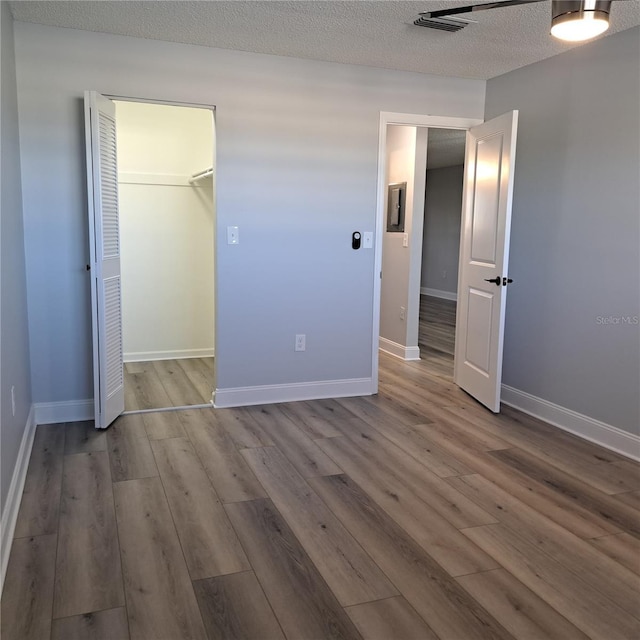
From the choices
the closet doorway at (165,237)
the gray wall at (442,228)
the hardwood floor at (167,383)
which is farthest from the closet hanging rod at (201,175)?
the gray wall at (442,228)

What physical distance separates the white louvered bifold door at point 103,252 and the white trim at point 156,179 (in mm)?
1627

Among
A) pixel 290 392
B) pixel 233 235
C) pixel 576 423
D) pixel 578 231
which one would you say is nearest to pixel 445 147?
pixel 578 231

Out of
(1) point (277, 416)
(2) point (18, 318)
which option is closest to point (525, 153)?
(1) point (277, 416)

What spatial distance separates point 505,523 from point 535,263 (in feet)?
6.76

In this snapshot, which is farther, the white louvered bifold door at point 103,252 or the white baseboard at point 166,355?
the white baseboard at point 166,355

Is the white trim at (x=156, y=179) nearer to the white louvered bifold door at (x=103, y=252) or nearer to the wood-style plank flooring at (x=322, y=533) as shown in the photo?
the white louvered bifold door at (x=103, y=252)

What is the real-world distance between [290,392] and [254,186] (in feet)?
4.86

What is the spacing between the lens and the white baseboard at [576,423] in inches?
133

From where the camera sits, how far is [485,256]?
13.7 feet

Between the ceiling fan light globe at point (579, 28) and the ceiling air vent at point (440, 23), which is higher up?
the ceiling air vent at point (440, 23)

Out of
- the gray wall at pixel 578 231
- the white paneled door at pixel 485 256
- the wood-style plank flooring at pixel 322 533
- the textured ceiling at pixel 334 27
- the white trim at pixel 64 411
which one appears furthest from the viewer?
the white paneled door at pixel 485 256

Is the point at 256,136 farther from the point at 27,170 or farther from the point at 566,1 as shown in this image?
the point at 566,1

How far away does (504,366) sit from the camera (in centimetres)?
438

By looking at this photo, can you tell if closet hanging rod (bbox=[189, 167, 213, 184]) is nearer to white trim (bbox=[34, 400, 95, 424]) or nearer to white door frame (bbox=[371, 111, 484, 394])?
white door frame (bbox=[371, 111, 484, 394])
